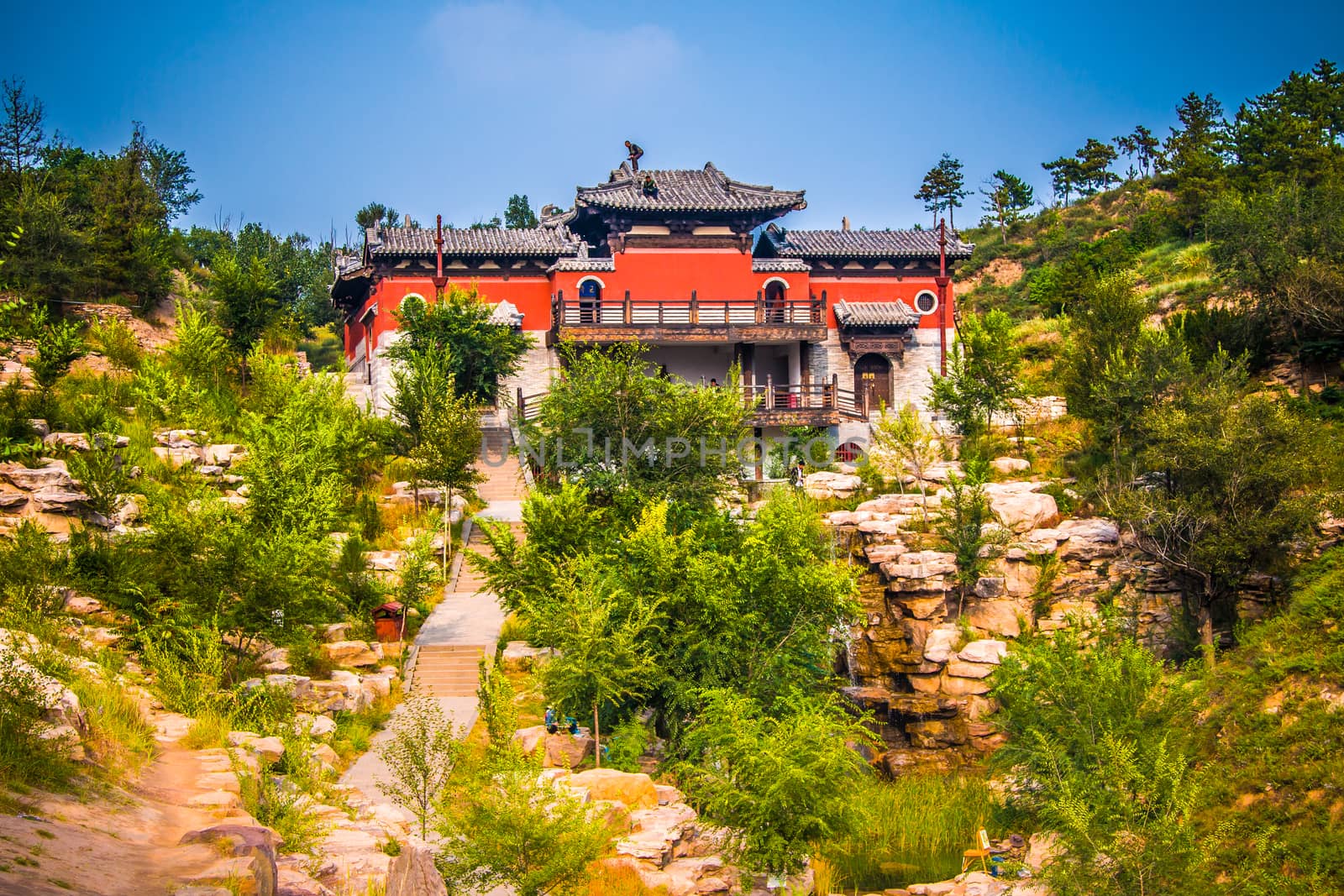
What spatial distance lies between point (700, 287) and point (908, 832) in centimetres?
2279

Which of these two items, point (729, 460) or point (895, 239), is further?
point (895, 239)

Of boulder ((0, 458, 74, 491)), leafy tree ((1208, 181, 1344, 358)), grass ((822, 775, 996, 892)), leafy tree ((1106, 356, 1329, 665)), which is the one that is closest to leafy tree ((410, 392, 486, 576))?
boulder ((0, 458, 74, 491))

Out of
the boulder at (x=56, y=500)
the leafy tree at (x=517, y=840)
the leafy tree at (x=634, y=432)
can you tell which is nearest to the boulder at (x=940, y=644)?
the leafy tree at (x=634, y=432)

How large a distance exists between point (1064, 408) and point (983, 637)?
11.4 metres

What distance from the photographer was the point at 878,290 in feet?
133

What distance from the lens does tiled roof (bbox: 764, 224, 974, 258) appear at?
39.9 metres

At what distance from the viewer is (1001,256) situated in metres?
62.7

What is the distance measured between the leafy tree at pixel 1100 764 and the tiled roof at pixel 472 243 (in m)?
22.6

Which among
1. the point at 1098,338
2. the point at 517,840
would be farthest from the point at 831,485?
the point at 517,840

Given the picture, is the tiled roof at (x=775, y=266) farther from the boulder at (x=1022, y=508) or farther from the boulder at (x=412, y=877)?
the boulder at (x=412, y=877)

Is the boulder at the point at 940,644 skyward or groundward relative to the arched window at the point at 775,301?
groundward

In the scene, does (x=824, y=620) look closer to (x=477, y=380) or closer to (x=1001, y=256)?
(x=477, y=380)

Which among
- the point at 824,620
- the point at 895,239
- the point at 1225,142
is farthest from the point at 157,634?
the point at 1225,142

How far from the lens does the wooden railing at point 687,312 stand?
120 ft
